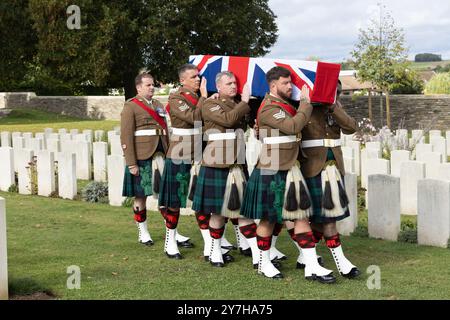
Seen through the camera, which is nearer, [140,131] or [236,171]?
[236,171]

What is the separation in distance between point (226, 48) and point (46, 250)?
21332 millimetres

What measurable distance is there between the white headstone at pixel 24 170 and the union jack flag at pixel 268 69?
5148 mm

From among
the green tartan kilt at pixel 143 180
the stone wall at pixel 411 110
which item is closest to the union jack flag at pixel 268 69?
the green tartan kilt at pixel 143 180

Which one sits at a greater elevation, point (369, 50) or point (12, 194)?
point (369, 50)

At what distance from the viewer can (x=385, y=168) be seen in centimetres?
896

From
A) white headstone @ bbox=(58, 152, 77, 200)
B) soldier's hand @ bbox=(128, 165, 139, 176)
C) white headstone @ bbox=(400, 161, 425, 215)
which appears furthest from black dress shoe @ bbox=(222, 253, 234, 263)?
white headstone @ bbox=(58, 152, 77, 200)

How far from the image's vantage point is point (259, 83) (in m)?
6.02

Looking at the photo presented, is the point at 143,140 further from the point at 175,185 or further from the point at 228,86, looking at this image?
the point at 228,86

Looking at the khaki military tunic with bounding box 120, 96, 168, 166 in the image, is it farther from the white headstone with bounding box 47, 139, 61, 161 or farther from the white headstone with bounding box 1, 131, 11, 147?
the white headstone with bounding box 1, 131, 11, 147

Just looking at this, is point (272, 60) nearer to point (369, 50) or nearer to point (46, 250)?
point (46, 250)

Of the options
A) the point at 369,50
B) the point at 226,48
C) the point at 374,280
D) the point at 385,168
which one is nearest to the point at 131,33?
the point at 226,48

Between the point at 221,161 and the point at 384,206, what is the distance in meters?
1.97

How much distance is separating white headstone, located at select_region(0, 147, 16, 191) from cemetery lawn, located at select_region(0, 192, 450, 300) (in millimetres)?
2982
